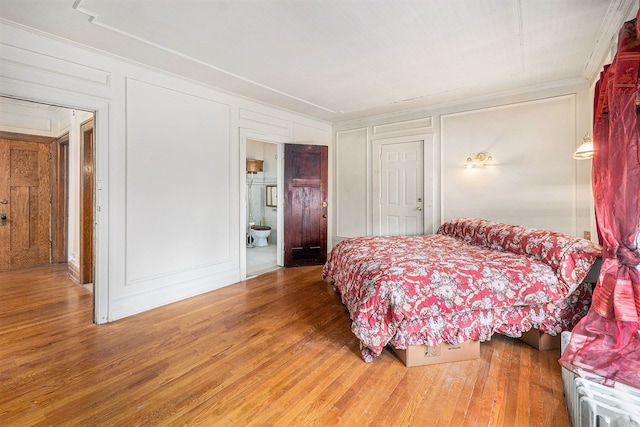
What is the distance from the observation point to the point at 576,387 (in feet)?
4.66

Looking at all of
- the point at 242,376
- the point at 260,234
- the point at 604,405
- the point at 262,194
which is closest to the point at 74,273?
the point at 260,234

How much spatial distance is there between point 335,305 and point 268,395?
1.50 meters

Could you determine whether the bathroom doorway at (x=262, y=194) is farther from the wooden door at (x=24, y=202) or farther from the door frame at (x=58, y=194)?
the wooden door at (x=24, y=202)

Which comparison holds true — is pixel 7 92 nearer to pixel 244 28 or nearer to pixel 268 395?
pixel 244 28

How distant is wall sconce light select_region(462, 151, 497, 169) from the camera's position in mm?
4062

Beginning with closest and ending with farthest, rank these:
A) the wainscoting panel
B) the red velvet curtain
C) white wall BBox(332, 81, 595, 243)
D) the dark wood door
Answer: the red velvet curtain, the wainscoting panel, white wall BBox(332, 81, 595, 243), the dark wood door

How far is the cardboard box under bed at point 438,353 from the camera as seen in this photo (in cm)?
211

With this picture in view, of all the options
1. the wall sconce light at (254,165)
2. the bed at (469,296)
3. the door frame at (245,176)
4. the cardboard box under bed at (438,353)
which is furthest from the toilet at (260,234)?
the cardboard box under bed at (438,353)

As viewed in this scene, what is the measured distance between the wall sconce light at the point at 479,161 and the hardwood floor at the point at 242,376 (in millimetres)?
2457

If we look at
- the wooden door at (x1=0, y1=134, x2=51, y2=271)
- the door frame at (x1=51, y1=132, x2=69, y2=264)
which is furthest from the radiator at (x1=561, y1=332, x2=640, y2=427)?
the wooden door at (x1=0, y1=134, x2=51, y2=271)

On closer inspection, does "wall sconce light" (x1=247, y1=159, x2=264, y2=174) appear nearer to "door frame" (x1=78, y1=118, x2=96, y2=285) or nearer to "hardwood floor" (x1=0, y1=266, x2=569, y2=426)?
"door frame" (x1=78, y1=118, x2=96, y2=285)

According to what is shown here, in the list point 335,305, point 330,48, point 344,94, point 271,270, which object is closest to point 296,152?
point 344,94

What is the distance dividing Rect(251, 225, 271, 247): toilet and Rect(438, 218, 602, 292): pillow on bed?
4717 mm

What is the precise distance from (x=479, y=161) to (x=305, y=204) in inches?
105
